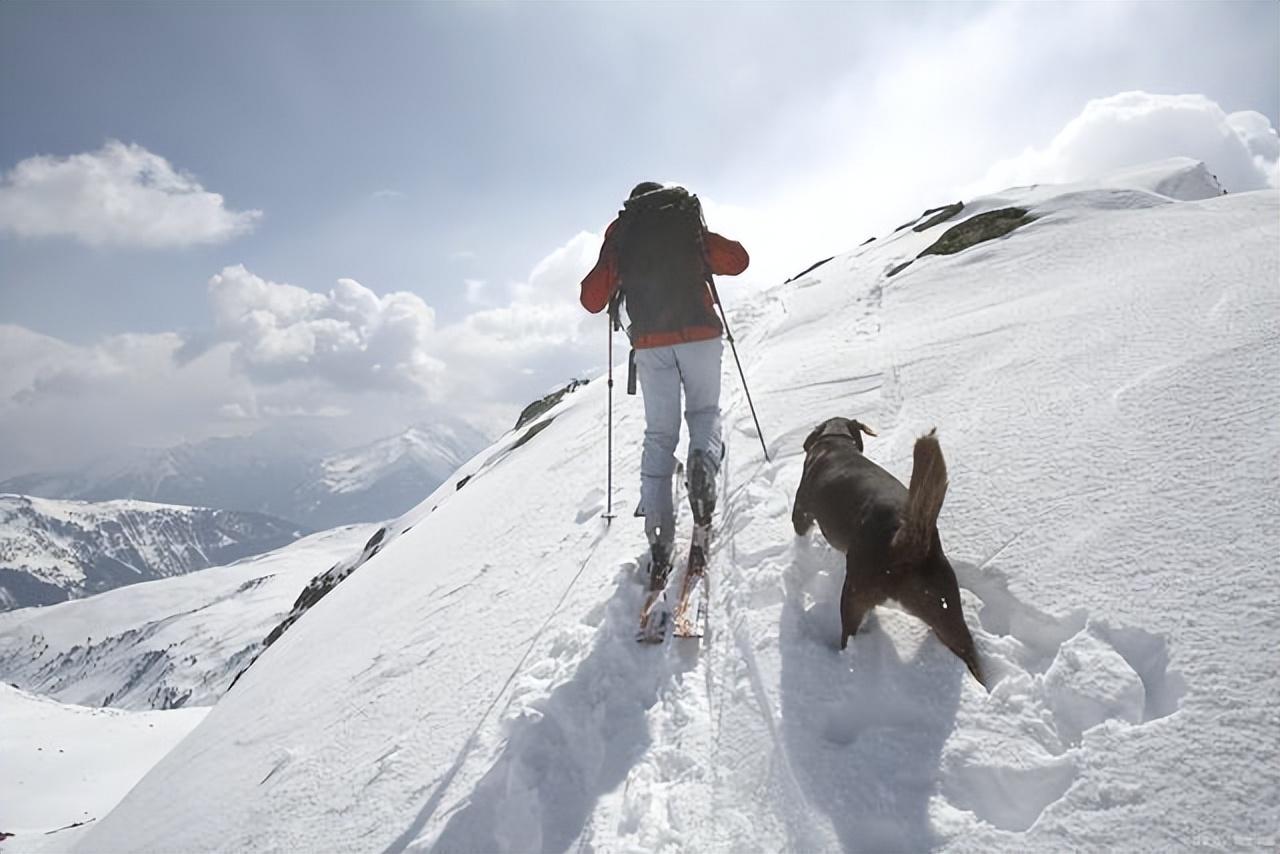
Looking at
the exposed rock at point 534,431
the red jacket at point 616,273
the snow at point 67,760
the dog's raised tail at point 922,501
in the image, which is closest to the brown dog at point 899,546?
the dog's raised tail at point 922,501

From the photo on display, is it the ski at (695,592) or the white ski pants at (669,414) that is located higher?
the white ski pants at (669,414)

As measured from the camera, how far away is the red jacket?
4.82 metres

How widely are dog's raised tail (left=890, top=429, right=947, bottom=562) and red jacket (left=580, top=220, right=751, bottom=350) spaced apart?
235 centimetres

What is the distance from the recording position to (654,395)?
197 inches

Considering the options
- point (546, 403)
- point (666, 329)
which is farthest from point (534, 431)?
point (666, 329)

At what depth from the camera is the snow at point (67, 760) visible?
15.8 metres

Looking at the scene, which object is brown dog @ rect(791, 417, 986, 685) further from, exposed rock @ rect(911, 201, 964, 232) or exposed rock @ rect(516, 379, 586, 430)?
exposed rock @ rect(516, 379, 586, 430)

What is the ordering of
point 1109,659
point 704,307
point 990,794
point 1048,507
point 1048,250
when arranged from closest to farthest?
point 990,794 → point 1109,659 → point 1048,507 → point 704,307 → point 1048,250

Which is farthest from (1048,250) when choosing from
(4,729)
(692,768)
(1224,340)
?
(4,729)

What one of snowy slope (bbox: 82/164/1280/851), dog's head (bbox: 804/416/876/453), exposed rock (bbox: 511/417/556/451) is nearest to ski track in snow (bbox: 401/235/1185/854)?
snowy slope (bbox: 82/164/1280/851)

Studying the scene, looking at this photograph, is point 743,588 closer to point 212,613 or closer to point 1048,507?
point 1048,507

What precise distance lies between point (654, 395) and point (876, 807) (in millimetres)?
3265

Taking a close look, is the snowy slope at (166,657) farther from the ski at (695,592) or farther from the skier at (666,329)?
the skier at (666,329)

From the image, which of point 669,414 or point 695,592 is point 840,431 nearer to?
point 669,414
